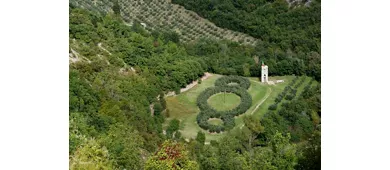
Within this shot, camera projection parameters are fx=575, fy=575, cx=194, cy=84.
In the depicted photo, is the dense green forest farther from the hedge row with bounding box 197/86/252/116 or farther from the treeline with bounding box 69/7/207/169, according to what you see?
the hedge row with bounding box 197/86/252/116

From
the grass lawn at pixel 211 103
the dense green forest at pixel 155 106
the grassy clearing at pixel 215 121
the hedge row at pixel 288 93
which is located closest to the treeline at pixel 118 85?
the dense green forest at pixel 155 106

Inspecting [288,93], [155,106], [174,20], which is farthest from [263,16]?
[155,106]

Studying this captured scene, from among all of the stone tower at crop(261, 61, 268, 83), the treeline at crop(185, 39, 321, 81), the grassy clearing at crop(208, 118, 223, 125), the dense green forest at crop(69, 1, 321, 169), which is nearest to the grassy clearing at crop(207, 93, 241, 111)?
the grassy clearing at crop(208, 118, 223, 125)

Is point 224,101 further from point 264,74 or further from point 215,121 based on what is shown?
point 264,74

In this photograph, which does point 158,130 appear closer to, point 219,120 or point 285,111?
point 219,120

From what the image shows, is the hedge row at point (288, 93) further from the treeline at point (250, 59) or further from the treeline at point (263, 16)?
the treeline at point (263, 16)
